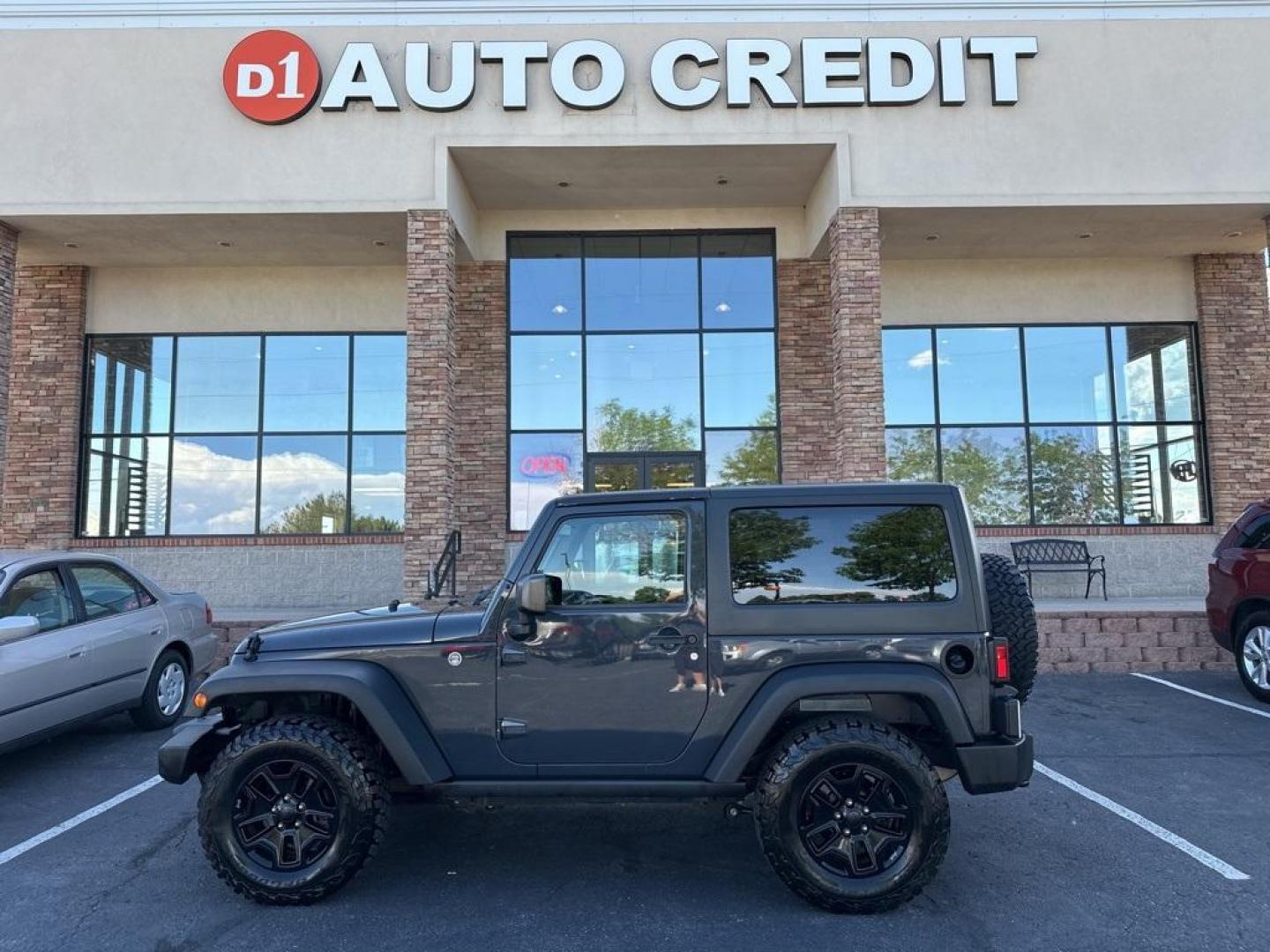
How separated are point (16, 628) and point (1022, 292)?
13.9 metres

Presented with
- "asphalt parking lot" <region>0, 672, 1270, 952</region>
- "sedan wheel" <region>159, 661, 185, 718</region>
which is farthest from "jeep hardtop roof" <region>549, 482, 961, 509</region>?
"sedan wheel" <region>159, 661, 185, 718</region>

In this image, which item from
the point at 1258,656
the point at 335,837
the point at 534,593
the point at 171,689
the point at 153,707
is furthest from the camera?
the point at 1258,656

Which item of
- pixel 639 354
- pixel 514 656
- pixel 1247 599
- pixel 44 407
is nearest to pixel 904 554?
pixel 514 656

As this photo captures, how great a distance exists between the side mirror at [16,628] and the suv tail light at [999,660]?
562 cm

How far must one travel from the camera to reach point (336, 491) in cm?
1275

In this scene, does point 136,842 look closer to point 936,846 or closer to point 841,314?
point 936,846

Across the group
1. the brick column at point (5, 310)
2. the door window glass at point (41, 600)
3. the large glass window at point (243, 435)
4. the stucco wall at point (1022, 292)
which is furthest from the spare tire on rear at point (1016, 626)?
the brick column at point (5, 310)

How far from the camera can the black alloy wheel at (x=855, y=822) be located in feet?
11.1

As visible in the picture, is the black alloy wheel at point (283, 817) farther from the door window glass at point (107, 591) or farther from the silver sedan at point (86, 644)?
the door window glass at point (107, 591)

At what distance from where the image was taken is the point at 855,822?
3.39 metres

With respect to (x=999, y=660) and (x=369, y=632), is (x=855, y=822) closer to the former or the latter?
(x=999, y=660)

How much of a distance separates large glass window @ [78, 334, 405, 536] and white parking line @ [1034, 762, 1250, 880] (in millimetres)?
10203

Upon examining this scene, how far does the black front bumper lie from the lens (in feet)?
11.6

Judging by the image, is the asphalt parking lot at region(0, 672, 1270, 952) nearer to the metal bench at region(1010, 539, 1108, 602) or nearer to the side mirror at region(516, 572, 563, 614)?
the side mirror at region(516, 572, 563, 614)
